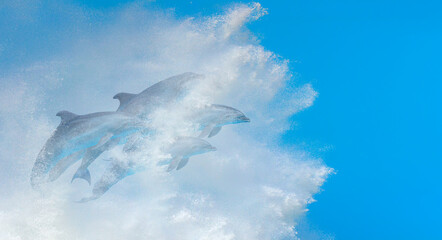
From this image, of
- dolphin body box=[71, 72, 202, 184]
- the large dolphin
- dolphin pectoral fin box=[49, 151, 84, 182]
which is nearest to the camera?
the large dolphin

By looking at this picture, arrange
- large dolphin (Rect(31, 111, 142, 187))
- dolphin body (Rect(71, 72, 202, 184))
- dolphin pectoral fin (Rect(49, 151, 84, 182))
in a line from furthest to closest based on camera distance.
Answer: dolphin body (Rect(71, 72, 202, 184)) < dolphin pectoral fin (Rect(49, 151, 84, 182)) < large dolphin (Rect(31, 111, 142, 187))

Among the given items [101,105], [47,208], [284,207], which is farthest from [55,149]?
[284,207]

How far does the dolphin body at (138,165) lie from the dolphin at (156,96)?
1.32 meters

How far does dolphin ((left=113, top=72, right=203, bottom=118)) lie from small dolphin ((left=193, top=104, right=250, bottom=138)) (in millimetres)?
914

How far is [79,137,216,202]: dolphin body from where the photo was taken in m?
6.41

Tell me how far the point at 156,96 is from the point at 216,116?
1.76m

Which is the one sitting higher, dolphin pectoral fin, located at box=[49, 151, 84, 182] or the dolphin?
the dolphin

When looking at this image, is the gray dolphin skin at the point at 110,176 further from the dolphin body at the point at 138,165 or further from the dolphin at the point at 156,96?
the dolphin at the point at 156,96

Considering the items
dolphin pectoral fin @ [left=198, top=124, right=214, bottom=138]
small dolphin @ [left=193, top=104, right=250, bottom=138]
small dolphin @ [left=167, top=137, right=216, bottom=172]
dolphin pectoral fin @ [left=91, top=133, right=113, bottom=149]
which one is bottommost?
dolphin pectoral fin @ [left=91, top=133, right=113, bottom=149]

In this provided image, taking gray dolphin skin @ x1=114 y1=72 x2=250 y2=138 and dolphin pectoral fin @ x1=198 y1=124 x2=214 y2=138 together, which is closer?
gray dolphin skin @ x1=114 y1=72 x2=250 y2=138

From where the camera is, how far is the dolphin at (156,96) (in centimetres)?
551

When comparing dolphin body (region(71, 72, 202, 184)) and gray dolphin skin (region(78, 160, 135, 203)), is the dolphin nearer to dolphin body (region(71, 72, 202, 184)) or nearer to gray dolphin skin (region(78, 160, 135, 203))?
dolphin body (region(71, 72, 202, 184))

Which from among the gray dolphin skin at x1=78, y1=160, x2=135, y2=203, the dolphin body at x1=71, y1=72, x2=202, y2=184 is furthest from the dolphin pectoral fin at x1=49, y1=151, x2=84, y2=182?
the gray dolphin skin at x1=78, y1=160, x2=135, y2=203

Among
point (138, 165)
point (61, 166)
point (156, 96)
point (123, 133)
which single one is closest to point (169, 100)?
point (156, 96)
